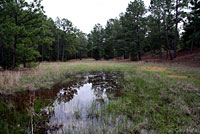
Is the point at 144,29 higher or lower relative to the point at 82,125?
higher

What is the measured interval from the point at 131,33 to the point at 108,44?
14284mm

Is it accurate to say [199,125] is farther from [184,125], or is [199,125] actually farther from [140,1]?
[140,1]

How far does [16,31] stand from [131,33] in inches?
1036

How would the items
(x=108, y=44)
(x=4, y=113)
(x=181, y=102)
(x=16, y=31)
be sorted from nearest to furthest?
(x=4, y=113) → (x=181, y=102) → (x=16, y=31) → (x=108, y=44)

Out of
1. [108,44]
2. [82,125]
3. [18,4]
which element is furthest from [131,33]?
[82,125]

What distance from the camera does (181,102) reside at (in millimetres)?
4230

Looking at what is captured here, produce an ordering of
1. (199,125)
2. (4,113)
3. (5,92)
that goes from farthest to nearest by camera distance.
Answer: (5,92)
(4,113)
(199,125)

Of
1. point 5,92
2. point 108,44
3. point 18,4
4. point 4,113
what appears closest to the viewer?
point 4,113

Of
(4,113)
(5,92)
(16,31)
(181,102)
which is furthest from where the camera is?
(16,31)

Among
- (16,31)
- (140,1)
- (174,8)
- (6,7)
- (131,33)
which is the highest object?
(140,1)

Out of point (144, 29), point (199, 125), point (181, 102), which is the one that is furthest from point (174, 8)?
point (199, 125)

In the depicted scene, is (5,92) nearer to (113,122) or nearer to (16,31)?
(113,122)

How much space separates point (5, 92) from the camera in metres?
5.68

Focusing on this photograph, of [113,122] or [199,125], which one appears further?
[113,122]
